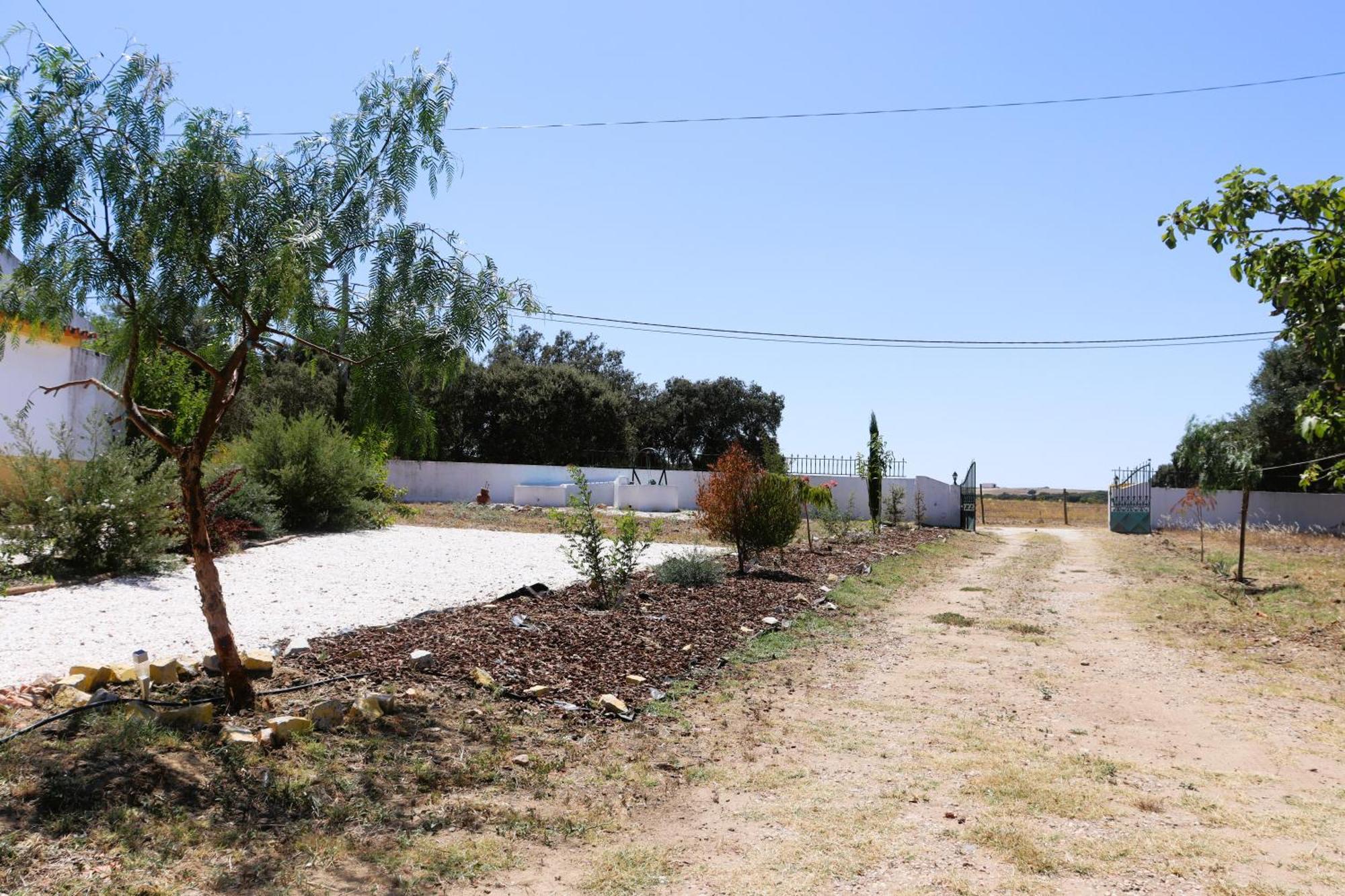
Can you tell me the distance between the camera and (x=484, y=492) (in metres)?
31.4

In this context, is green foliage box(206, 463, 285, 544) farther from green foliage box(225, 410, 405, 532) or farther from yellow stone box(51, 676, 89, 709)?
yellow stone box(51, 676, 89, 709)

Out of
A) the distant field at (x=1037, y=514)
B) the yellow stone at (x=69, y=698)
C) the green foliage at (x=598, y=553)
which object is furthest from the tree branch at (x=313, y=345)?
the distant field at (x=1037, y=514)

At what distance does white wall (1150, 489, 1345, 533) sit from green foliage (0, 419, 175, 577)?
31154 millimetres

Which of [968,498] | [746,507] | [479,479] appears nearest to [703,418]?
[479,479]

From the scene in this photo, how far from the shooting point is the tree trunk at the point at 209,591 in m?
4.97

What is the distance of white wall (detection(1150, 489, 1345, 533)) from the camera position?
32000mm

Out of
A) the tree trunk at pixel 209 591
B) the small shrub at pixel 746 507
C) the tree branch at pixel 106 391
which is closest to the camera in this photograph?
the tree branch at pixel 106 391

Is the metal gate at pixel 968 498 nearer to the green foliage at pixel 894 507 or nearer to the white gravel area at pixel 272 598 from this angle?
the green foliage at pixel 894 507

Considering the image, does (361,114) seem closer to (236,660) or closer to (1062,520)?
(236,660)

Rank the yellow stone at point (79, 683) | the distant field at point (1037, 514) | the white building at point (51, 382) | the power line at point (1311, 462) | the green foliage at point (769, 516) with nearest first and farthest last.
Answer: the yellow stone at point (79, 683) < the power line at point (1311, 462) < the green foliage at point (769, 516) < the white building at point (51, 382) < the distant field at point (1037, 514)

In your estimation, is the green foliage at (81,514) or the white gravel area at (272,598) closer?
the white gravel area at (272,598)

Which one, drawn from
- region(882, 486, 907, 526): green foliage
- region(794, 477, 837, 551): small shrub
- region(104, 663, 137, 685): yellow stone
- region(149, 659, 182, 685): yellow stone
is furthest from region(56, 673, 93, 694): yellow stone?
region(882, 486, 907, 526): green foliage

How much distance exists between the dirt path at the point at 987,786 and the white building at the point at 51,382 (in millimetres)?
13501

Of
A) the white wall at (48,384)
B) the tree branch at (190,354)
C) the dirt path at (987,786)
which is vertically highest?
the white wall at (48,384)
